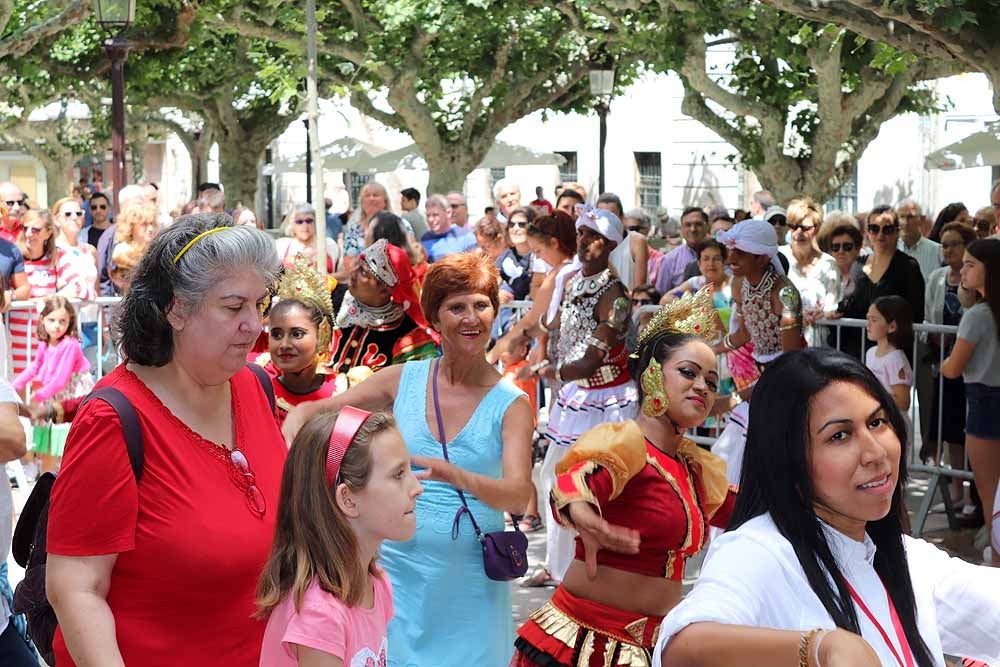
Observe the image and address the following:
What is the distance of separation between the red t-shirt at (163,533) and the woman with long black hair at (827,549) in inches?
39.5

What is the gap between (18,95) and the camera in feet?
93.8

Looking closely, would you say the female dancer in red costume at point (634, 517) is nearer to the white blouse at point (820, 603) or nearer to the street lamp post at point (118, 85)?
the white blouse at point (820, 603)

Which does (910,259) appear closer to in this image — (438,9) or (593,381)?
(593,381)

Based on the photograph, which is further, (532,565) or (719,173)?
(719,173)

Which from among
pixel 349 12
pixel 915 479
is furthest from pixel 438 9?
pixel 915 479

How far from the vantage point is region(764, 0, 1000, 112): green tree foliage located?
27.9ft

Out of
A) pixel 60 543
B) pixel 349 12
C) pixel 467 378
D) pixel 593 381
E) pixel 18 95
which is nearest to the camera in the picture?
pixel 60 543

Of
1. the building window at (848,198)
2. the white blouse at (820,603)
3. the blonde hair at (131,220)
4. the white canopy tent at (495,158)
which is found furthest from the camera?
the building window at (848,198)

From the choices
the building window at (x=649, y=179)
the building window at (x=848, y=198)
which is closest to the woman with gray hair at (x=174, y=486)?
the building window at (x=848, y=198)

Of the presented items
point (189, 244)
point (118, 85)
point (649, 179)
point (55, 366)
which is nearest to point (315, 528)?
point (189, 244)

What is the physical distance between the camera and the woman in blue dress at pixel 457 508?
448 centimetres

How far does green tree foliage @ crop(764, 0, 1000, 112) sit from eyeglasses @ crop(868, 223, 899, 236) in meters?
1.14

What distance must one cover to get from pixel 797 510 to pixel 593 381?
5.18 metres

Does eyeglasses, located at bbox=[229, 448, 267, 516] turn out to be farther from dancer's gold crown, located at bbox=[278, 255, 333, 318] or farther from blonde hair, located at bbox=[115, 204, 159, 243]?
blonde hair, located at bbox=[115, 204, 159, 243]
